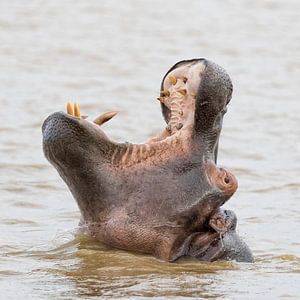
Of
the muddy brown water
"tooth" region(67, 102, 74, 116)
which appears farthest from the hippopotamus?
the muddy brown water

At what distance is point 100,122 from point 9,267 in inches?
39.0

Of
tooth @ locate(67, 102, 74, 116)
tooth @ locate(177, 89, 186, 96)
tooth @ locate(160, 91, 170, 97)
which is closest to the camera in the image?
tooth @ locate(67, 102, 74, 116)

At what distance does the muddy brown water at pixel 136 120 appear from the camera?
6.77 m

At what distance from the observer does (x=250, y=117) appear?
1402 cm

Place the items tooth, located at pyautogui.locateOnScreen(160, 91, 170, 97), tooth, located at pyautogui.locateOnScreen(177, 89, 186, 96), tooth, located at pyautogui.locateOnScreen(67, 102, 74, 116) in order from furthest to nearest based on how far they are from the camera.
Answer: tooth, located at pyautogui.locateOnScreen(160, 91, 170, 97) < tooth, located at pyautogui.locateOnScreen(177, 89, 186, 96) < tooth, located at pyautogui.locateOnScreen(67, 102, 74, 116)

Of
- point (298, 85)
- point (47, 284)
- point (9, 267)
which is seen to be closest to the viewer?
point (47, 284)

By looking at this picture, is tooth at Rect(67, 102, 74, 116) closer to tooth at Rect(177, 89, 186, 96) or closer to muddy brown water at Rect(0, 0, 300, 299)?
tooth at Rect(177, 89, 186, 96)

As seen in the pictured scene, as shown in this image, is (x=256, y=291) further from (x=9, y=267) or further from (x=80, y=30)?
(x=80, y=30)

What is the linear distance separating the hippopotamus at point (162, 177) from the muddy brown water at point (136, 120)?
0.15 metres

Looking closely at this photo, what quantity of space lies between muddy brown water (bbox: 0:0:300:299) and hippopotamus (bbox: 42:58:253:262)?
147 mm

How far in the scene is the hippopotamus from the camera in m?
6.79

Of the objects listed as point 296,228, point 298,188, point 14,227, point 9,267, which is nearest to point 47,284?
point 9,267

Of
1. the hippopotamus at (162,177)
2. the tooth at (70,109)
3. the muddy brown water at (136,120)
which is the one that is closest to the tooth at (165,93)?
the hippopotamus at (162,177)

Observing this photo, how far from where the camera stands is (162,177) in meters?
6.83
